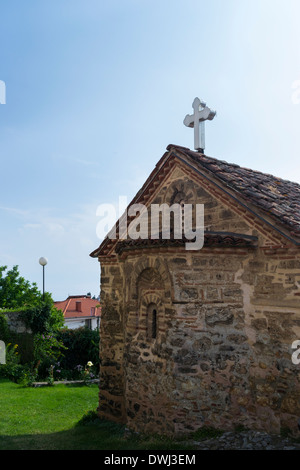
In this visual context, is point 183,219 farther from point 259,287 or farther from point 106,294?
point 106,294

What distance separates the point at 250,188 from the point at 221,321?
2.41 metres

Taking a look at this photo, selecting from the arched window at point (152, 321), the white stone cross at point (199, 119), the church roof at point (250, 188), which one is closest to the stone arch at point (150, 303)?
the arched window at point (152, 321)

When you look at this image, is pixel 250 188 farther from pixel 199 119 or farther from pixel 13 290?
pixel 13 290

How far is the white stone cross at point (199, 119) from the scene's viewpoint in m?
9.30

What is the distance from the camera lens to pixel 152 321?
717cm

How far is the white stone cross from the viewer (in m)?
9.30

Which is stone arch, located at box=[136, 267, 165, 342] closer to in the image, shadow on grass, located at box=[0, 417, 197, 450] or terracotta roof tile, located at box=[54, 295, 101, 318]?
shadow on grass, located at box=[0, 417, 197, 450]

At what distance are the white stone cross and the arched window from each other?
13.2 ft

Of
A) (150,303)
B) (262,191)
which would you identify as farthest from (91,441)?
(262,191)

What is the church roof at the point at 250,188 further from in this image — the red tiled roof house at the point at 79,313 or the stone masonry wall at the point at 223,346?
the red tiled roof house at the point at 79,313

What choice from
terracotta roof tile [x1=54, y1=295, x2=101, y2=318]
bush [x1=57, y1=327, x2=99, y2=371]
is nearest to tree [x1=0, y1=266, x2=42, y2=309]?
terracotta roof tile [x1=54, y1=295, x2=101, y2=318]

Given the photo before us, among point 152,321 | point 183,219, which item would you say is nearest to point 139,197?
point 183,219

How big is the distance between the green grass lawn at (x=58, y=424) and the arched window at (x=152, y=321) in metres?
1.66
